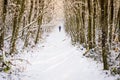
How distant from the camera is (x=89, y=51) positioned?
61.7 ft

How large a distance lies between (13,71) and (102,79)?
4.17 metres

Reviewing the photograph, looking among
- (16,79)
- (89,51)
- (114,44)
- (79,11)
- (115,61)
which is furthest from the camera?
(79,11)

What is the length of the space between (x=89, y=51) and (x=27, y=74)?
7.00 metres

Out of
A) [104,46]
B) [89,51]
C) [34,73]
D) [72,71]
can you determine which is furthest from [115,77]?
[89,51]

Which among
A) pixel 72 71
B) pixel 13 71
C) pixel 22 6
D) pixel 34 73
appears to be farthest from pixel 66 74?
pixel 22 6

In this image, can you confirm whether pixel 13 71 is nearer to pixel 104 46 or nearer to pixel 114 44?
pixel 104 46

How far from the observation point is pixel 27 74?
12961 mm

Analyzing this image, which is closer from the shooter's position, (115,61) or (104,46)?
(104,46)

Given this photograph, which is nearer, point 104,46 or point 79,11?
point 104,46

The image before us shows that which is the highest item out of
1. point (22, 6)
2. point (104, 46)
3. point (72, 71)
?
point (22, 6)

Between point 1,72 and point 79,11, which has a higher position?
point 79,11

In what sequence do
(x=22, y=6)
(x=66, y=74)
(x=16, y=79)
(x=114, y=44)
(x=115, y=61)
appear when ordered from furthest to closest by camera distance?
(x=114, y=44) → (x=22, y=6) → (x=115, y=61) → (x=66, y=74) → (x=16, y=79)

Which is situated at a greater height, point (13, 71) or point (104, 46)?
point (104, 46)

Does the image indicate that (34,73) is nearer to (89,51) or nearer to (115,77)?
(115,77)
